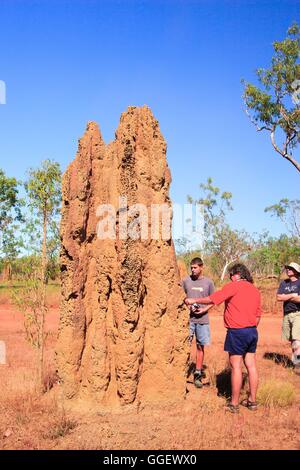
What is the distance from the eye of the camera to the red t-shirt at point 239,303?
5.19 meters

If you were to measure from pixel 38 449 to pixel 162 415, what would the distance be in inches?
58.6

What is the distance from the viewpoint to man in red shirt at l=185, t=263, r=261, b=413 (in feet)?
16.9

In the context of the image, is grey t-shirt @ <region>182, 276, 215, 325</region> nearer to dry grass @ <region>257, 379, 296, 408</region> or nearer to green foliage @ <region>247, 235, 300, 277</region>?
dry grass @ <region>257, 379, 296, 408</region>

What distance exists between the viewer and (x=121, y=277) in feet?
16.4

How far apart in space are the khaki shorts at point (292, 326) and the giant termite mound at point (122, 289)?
8.93 ft

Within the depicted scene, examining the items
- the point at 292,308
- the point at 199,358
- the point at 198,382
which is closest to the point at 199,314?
the point at 199,358

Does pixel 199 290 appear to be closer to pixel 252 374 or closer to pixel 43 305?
pixel 252 374

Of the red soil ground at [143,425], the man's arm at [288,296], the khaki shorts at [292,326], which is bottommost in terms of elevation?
the red soil ground at [143,425]

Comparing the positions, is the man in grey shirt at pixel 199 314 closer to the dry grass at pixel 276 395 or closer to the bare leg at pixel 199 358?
the bare leg at pixel 199 358

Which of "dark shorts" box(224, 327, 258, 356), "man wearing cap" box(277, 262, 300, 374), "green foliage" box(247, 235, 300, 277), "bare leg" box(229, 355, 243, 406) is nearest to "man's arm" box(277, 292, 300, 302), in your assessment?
"man wearing cap" box(277, 262, 300, 374)

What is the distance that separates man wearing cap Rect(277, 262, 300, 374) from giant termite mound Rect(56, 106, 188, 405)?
2.72 meters

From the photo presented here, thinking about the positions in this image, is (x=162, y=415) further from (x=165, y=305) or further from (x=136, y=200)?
(x=136, y=200)

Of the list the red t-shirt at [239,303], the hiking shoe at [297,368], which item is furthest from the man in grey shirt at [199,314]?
the hiking shoe at [297,368]
